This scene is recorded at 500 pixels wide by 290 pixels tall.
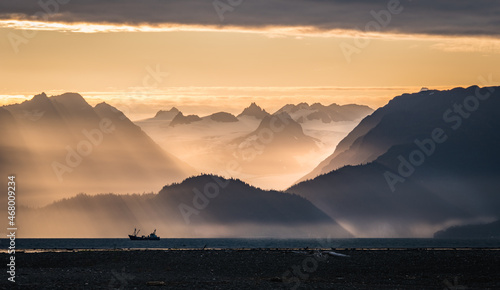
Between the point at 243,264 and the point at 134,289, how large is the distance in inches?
996

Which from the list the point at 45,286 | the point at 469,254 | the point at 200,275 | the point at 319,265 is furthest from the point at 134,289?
the point at 469,254

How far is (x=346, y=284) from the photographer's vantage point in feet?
213

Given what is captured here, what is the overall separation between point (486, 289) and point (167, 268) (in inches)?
1342

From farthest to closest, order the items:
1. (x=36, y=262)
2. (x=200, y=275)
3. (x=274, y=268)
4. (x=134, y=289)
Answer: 1. (x=36, y=262)
2. (x=274, y=268)
3. (x=200, y=275)
4. (x=134, y=289)

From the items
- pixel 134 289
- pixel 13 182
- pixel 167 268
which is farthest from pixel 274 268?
pixel 13 182

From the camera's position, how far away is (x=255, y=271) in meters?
77.4

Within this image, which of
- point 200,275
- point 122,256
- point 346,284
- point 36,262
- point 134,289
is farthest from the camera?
point 122,256

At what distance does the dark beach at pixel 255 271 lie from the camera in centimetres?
6412

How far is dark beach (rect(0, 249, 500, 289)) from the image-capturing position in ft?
210

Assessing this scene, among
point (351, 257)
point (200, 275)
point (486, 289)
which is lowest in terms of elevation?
point (486, 289)

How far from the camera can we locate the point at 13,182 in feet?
253

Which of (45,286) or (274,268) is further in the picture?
(274,268)

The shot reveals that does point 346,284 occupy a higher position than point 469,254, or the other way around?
point 469,254

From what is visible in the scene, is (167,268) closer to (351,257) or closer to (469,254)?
(351,257)
